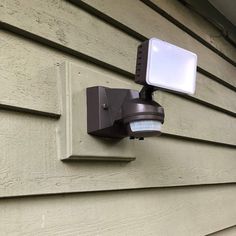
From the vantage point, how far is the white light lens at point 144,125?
2.91 ft

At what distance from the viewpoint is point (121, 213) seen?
3.51 feet

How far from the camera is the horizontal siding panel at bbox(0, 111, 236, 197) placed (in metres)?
0.79

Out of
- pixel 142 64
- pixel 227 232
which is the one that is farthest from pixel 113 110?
pixel 227 232

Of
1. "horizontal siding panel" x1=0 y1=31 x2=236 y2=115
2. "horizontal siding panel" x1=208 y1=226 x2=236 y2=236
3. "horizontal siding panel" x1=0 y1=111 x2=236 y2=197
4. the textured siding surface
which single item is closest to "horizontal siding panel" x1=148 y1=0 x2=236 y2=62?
the textured siding surface

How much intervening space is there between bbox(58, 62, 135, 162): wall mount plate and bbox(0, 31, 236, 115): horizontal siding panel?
0.03 metres

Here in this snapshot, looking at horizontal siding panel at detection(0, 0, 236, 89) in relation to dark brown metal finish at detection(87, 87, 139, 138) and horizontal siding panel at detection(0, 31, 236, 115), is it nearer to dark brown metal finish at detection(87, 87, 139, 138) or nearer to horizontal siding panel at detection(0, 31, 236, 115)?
horizontal siding panel at detection(0, 31, 236, 115)

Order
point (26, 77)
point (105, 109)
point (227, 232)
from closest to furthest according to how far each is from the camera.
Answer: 1. point (26, 77)
2. point (105, 109)
3. point (227, 232)

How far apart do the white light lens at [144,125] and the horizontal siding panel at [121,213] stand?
0.22 m

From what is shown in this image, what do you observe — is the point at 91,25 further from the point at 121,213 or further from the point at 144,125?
the point at 121,213

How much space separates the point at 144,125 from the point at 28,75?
0.29 m

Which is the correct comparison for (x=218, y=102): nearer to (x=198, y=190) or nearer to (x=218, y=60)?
(x=218, y=60)

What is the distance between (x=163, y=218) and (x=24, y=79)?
68 centimetres

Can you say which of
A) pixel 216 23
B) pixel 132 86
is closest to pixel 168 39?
pixel 132 86

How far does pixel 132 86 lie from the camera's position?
1.19 meters
